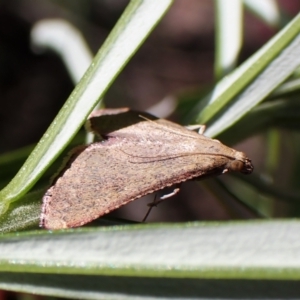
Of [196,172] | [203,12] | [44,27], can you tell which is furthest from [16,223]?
[203,12]

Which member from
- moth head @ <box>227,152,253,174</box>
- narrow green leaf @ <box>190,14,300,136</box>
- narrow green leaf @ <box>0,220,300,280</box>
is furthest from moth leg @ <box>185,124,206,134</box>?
narrow green leaf @ <box>0,220,300,280</box>

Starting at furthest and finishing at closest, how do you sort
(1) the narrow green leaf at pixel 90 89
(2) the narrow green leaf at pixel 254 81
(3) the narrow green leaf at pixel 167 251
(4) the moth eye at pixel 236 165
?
(4) the moth eye at pixel 236 165, (2) the narrow green leaf at pixel 254 81, (1) the narrow green leaf at pixel 90 89, (3) the narrow green leaf at pixel 167 251

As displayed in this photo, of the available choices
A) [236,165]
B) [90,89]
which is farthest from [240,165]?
[90,89]

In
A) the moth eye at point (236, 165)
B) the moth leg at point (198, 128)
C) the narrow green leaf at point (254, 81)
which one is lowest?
the moth eye at point (236, 165)

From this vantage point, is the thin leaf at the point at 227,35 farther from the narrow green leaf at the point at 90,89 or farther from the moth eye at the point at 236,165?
the narrow green leaf at the point at 90,89

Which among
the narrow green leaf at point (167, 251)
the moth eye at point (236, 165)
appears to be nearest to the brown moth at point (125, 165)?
the moth eye at point (236, 165)

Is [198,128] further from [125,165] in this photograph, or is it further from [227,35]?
[227,35]

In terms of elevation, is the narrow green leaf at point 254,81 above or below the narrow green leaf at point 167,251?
above

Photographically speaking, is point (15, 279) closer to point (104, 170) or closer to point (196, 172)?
point (104, 170)

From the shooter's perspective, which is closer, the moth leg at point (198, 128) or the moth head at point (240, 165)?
the moth leg at point (198, 128)

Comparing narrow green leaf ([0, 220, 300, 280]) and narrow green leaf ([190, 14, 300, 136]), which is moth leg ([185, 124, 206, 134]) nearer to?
narrow green leaf ([190, 14, 300, 136])
